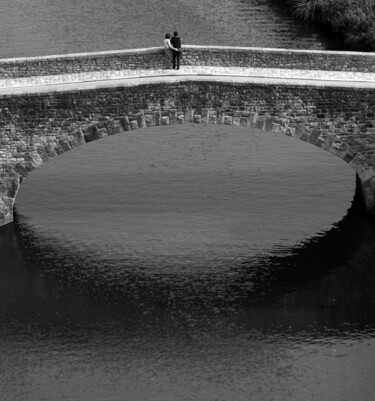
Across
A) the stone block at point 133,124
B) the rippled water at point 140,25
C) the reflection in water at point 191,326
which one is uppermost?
the stone block at point 133,124

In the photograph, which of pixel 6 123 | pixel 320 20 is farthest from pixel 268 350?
pixel 320 20

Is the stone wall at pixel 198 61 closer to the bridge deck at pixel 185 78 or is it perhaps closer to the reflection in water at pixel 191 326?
the bridge deck at pixel 185 78

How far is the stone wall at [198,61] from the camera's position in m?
43.0

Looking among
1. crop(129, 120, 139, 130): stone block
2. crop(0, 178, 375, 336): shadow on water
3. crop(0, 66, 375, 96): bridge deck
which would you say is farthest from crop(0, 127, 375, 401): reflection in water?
crop(0, 66, 375, 96): bridge deck

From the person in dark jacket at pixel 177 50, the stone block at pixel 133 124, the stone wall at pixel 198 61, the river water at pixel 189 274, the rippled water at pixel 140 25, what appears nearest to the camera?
the river water at pixel 189 274

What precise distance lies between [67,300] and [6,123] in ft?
24.5

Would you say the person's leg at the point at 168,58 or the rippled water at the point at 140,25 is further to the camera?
the rippled water at the point at 140,25

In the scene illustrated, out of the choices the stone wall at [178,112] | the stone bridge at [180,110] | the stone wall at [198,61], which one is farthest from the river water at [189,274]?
the stone wall at [198,61]

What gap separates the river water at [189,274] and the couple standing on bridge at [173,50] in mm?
5477

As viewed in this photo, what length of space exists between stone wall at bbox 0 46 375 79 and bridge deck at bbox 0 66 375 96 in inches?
41.2

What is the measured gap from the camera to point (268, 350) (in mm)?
31422

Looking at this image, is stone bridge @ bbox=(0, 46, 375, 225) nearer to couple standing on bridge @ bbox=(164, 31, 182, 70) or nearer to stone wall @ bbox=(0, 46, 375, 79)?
couple standing on bridge @ bbox=(164, 31, 182, 70)

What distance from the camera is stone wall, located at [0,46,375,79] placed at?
43.0m

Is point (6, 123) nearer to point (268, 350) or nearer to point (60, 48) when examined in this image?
point (268, 350)
